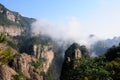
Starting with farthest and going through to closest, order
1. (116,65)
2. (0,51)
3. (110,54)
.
Result: 1. (110,54)
2. (116,65)
3. (0,51)

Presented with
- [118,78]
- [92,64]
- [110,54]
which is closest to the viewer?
[118,78]

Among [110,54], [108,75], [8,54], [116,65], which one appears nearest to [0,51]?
[8,54]

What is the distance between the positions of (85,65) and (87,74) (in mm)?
9043

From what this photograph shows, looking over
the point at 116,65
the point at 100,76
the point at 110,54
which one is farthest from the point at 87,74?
the point at 110,54

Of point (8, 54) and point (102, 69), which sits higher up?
point (8, 54)

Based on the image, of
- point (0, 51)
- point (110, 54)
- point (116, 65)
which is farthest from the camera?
point (110, 54)

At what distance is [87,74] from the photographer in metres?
91.4

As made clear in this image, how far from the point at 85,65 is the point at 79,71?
311cm

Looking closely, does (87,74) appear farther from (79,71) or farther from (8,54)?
(8,54)

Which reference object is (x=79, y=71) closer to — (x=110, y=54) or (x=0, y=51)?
(x=110, y=54)

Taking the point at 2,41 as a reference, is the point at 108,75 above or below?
below

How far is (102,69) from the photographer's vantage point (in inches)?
3573

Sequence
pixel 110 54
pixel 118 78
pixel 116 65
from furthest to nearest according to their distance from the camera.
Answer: pixel 110 54 < pixel 116 65 < pixel 118 78

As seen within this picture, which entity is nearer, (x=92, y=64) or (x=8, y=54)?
(x=8, y=54)
